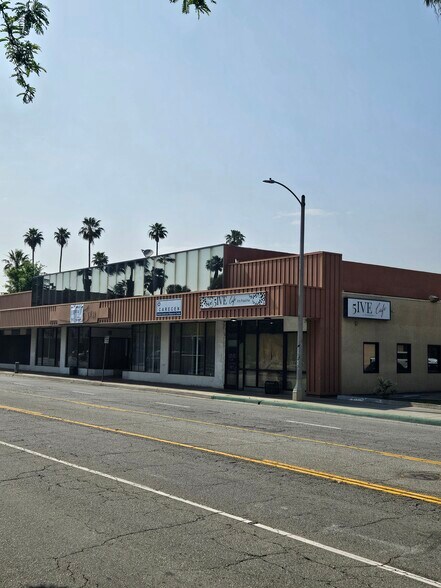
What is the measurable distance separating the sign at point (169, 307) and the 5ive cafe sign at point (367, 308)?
9.07 meters

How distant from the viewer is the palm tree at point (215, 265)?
3292cm

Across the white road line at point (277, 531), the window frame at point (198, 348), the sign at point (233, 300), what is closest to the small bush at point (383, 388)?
the sign at point (233, 300)

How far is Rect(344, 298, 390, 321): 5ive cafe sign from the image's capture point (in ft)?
93.4

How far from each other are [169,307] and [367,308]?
10623mm

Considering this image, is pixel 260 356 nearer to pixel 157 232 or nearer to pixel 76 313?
pixel 76 313

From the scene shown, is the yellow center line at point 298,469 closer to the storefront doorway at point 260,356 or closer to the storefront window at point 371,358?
the storefront doorway at point 260,356

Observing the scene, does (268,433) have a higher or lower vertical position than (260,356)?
lower

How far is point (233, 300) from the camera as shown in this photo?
2905 centimetres

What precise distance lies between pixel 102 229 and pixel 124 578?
94.8m

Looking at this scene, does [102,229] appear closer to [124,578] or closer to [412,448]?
[412,448]

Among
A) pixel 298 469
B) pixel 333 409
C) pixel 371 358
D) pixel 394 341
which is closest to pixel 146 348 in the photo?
pixel 371 358

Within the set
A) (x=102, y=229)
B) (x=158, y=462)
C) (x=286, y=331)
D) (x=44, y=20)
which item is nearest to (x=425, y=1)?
(x=44, y=20)

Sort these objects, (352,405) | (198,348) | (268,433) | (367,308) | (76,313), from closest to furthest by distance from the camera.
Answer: (268,433)
(352,405)
(367,308)
(198,348)
(76,313)

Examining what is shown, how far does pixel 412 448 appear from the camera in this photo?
Result: 13297 millimetres
